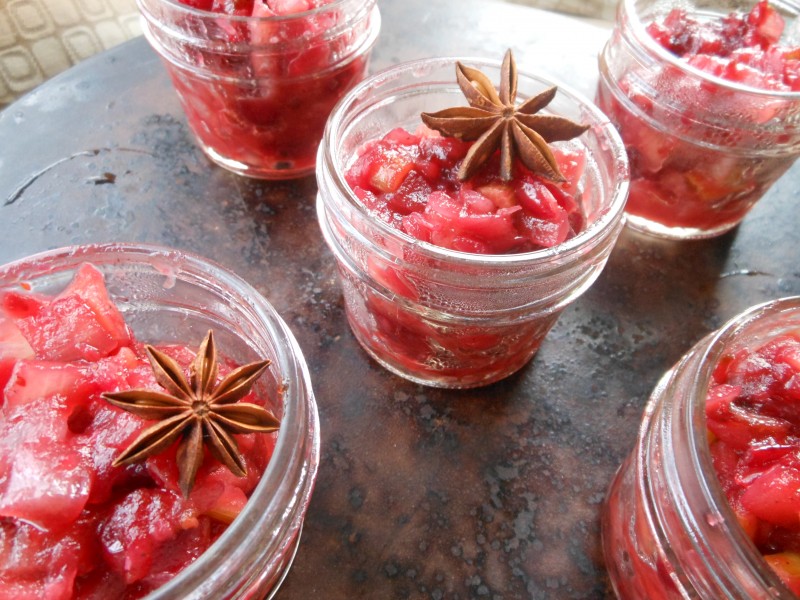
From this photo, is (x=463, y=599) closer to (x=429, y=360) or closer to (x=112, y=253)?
(x=429, y=360)

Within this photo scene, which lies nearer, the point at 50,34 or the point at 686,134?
the point at 686,134

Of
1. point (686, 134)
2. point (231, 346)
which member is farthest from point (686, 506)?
point (686, 134)

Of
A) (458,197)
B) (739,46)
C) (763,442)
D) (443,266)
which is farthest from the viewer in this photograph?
(739,46)

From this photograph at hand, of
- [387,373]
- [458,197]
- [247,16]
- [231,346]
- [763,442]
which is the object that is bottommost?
[387,373]

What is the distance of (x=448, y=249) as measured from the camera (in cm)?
138

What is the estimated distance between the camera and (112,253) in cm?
137

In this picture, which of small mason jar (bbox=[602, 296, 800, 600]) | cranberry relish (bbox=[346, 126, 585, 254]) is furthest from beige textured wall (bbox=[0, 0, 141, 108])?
small mason jar (bbox=[602, 296, 800, 600])

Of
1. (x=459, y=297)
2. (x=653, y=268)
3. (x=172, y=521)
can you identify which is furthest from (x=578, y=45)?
(x=172, y=521)

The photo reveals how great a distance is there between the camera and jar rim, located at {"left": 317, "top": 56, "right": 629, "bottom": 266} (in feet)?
4.47

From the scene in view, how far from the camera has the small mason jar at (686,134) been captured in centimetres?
177

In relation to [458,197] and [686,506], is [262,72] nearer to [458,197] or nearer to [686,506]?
[458,197]

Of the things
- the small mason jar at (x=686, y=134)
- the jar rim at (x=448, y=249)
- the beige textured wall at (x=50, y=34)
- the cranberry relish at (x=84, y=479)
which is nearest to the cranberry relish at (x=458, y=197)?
the jar rim at (x=448, y=249)

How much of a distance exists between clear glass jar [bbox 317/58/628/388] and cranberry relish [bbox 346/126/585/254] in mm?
74

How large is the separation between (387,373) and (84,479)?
853 millimetres
